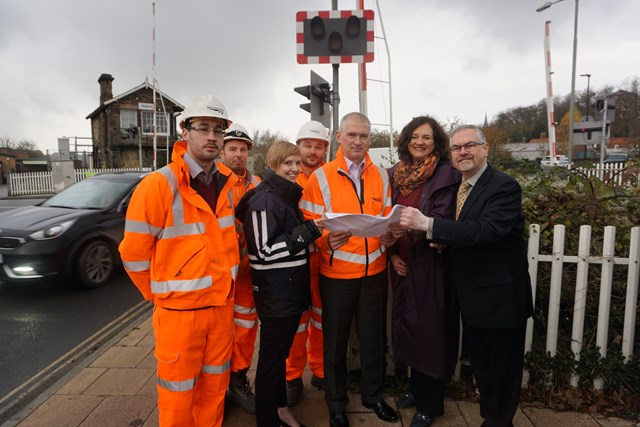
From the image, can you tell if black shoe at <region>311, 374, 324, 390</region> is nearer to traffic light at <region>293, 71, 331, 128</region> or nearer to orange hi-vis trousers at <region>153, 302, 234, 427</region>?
orange hi-vis trousers at <region>153, 302, 234, 427</region>

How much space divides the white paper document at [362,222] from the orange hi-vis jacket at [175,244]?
26.2 inches

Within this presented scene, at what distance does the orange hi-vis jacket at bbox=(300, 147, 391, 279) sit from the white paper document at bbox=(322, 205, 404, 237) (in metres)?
0.24

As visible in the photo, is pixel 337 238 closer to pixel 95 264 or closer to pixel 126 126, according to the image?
pixel 95 264

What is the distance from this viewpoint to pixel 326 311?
276 cm

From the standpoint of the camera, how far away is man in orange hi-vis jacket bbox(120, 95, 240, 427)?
7.22ft

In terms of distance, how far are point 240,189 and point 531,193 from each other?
2483mm

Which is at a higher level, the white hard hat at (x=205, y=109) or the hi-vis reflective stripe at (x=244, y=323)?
the white hard hat at (x=205, y=109)

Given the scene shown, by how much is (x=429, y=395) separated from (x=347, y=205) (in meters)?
1.43

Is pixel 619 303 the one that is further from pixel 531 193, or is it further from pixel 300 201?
pixel 300 201

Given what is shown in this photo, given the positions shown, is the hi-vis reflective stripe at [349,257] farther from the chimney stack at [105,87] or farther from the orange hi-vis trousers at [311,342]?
the chimney stack at [105,87]

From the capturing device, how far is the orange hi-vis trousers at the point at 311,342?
2979 millimetres

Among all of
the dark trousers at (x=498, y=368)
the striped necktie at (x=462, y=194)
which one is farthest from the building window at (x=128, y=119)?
the dark trousers at (x=498, y=368)

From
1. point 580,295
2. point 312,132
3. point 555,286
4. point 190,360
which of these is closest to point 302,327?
point 190,360

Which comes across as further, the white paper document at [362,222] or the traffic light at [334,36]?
the traffic light at [334,36]
